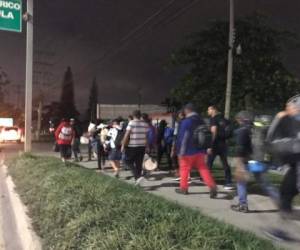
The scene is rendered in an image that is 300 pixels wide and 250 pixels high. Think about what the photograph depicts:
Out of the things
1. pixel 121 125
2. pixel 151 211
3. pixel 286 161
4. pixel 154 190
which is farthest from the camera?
pixel 121 125

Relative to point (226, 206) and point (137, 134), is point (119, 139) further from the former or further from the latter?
point (226, 206)

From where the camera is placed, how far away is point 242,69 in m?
32.1

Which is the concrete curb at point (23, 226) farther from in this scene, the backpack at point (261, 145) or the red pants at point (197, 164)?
the backpack at point (261, 145)

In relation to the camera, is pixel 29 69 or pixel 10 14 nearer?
pixel 10 14

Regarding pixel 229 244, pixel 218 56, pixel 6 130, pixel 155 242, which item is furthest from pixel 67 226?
pixel 6 130

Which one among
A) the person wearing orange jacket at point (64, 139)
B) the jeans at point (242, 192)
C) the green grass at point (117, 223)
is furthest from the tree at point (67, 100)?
the jeans at point (242, 192)

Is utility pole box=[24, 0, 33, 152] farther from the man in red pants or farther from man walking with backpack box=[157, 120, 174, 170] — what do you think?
the man in red pants

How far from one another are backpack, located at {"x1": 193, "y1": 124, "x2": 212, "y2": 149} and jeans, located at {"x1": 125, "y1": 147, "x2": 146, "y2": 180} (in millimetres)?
2140

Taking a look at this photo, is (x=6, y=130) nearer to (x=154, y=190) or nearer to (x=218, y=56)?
(x=218, y=56)

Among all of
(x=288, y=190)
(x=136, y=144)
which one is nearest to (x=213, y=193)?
(x=136, y=144)

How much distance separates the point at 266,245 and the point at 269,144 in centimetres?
102

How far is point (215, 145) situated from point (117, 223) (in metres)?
5.52

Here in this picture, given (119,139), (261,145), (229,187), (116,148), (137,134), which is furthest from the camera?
(119,139)

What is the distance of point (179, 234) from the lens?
5551 mm
